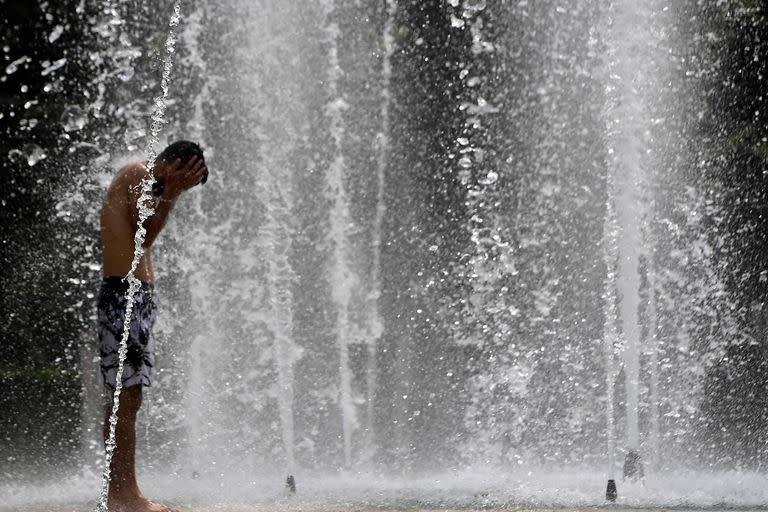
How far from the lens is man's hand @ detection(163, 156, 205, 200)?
3039 mm

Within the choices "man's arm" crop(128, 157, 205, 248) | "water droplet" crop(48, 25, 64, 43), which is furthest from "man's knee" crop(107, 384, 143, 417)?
"water droplet" crop(48, 25, 64, 43)

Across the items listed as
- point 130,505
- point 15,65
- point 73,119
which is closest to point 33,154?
point 73,119

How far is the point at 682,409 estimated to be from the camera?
5.55 metres

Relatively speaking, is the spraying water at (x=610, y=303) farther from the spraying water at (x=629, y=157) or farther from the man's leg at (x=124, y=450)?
the man's leg at (x=124, y=450)

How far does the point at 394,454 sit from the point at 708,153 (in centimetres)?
312

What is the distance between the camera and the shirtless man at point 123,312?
2965mm

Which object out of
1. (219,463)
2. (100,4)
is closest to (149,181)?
(219,463)

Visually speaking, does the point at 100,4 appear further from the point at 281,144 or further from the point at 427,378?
the point at 427,378

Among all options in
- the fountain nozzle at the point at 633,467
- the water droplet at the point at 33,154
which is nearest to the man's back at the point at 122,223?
the fountain nozzle at the point at 633,467

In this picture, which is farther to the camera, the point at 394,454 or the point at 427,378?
the point at 427,378

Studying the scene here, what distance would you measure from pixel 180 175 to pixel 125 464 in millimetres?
936

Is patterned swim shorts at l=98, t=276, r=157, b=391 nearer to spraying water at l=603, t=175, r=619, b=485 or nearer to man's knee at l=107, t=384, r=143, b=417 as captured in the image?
man's knee at l=107, t=384, r=143, b=417

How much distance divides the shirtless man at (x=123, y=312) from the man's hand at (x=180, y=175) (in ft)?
0.03

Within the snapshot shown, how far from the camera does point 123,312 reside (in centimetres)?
297
